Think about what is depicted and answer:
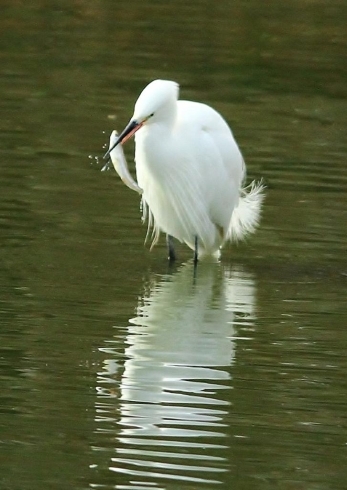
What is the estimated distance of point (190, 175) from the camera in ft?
27.9

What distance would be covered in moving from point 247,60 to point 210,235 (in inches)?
289

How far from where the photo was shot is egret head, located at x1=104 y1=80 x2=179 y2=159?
25.6 ft

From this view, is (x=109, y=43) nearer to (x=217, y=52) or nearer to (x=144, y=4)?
(x=217, y=52)

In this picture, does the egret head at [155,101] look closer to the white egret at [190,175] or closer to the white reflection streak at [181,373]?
the white egret at [190,175]

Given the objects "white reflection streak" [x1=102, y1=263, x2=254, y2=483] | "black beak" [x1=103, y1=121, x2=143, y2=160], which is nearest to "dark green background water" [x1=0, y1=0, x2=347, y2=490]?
"white reflection streak" [x1=102, y1=263, x2=254, y2=483]

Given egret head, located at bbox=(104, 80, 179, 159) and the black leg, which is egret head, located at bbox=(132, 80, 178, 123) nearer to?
egret head, located at bbox=(104, 80, 179, 159)

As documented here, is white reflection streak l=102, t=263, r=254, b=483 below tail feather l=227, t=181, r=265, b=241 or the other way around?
below

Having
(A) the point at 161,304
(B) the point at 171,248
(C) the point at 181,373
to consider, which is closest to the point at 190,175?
(B) the point at 171,248

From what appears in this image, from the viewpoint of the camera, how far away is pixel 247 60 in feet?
52.0

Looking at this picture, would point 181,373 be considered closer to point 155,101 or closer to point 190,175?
point 155,101

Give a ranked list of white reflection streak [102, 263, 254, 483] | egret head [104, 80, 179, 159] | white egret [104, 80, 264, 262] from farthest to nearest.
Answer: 1. white egret [104, 80, 264, 262]
2. egret head [104, 80, 179, 159]
3. white reflection streak [102, 263, 254, 483]

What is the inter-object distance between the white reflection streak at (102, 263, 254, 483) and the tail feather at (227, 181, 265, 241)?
1.59 feet

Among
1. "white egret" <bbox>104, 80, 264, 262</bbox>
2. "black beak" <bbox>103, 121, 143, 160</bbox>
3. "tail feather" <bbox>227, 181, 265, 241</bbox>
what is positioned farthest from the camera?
"tail feather" <bbox>227, 181, 265, 241</bbox>

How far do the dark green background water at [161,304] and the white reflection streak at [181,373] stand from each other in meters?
0.01
